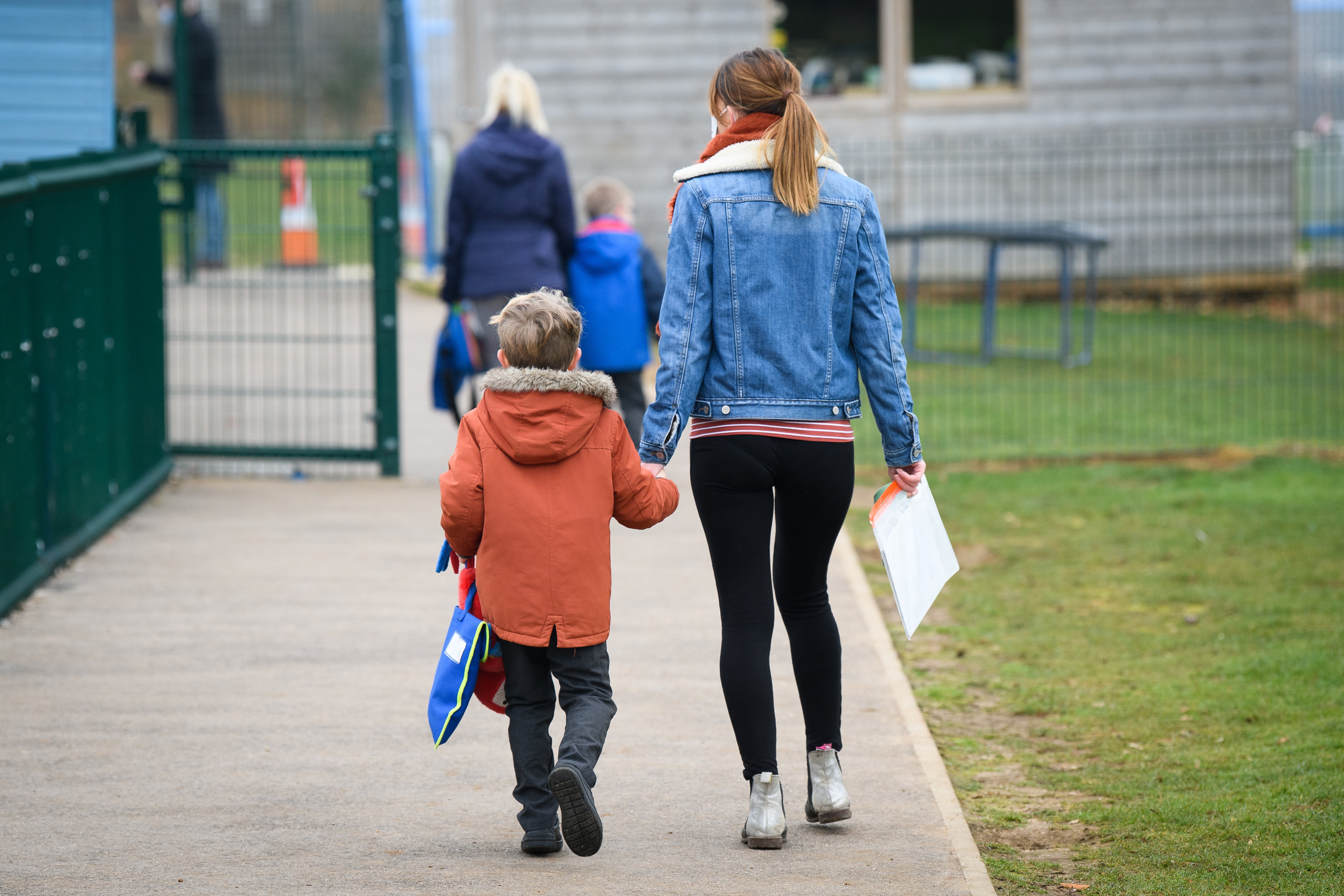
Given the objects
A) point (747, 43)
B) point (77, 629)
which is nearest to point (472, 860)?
point (77, 629)

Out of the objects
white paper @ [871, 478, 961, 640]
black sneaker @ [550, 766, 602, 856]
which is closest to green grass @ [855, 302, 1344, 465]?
white paper @ [871, 478, 961, 640]

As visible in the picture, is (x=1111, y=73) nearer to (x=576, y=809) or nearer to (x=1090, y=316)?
(x=1090, y=316)

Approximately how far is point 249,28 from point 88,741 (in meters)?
17.1

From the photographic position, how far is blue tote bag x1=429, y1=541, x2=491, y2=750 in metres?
3.92

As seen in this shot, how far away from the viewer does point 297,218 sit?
8.99m

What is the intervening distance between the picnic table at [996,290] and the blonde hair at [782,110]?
26.8ft

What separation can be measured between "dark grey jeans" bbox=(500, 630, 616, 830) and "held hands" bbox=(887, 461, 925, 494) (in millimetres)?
885

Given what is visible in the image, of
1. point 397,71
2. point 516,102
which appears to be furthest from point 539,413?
point 397,71

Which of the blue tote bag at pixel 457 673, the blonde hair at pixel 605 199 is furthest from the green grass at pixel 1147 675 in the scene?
the blonde hair at pixel 605 199

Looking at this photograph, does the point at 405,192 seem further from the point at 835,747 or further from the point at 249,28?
the point at 835,747

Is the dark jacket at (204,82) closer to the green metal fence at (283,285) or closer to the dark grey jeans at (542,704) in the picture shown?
the green metal fence at (283,285)

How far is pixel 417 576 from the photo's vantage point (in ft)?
22.4

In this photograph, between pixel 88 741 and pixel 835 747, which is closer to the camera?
pixel 835 747

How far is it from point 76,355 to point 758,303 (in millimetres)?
4055
